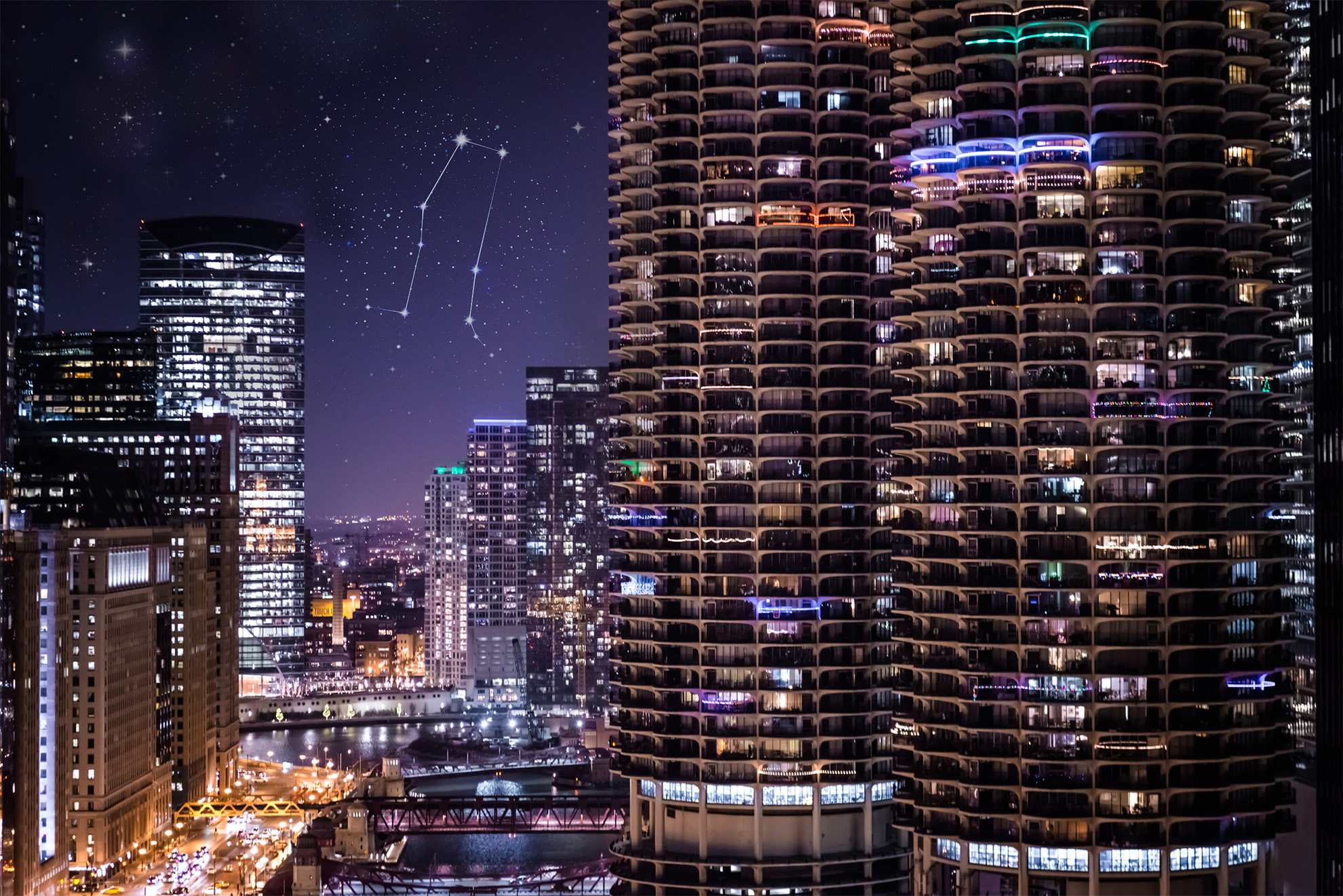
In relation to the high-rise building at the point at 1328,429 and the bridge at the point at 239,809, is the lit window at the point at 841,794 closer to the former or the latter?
the high-rise building at the point at 1328,429

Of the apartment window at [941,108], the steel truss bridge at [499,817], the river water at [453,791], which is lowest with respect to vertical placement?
the river water at [453,791]

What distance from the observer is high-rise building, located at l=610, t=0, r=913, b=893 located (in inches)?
2968

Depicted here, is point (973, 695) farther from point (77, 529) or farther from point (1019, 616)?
point (77, 529)

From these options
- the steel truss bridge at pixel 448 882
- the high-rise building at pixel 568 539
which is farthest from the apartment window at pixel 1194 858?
the high-rise building at pixel 568 539

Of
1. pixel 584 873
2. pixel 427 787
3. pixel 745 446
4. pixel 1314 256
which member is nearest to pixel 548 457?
pixel 427 787

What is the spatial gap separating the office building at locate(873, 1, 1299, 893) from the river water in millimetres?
42510

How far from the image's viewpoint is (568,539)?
186 m

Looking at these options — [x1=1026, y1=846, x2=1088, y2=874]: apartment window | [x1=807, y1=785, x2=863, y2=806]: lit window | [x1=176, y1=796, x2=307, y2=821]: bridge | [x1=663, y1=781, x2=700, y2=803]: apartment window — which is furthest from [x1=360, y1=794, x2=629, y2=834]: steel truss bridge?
[x1=1026, y1=846, x2=1088, y2=874]: apartment window

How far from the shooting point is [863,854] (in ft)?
246

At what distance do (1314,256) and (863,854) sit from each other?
98.6 ft

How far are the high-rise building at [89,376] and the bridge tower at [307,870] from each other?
3675 inches

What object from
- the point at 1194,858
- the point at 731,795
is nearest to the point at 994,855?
the point at 1194,858

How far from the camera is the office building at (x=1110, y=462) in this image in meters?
61.6

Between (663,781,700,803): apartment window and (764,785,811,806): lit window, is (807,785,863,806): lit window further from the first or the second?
(663,781,700,803): apartment window
